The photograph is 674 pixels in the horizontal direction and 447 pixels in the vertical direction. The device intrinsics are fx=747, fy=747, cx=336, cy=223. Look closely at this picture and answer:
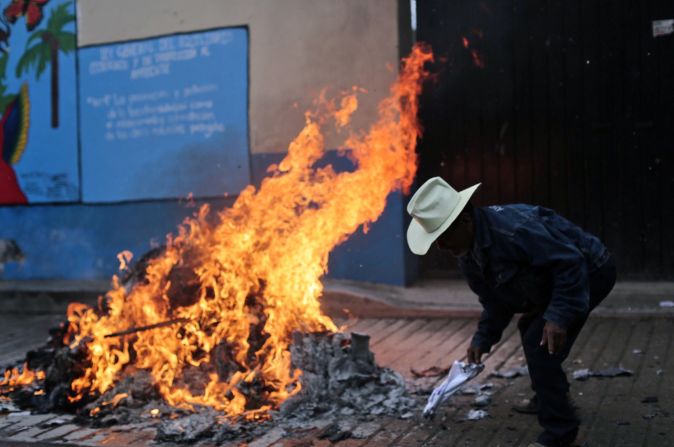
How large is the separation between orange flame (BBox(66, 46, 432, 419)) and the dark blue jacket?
2.05 meters

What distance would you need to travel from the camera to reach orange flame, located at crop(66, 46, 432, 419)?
569 cm

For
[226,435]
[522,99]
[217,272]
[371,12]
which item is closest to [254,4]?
[371,12]

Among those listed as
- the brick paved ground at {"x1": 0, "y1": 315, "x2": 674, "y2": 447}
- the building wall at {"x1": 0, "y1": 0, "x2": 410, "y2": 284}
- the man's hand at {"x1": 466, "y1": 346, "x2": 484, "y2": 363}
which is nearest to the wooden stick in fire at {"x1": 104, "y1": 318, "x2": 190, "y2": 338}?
the brick paved ground at {"x1": 0, "y1": 315, "x2": 674, "y2": 447}

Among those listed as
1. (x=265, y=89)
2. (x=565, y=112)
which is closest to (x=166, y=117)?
(x=265, y=89)

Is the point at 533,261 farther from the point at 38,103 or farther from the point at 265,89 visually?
the point at 38,103

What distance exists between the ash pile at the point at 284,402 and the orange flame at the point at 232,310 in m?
0.12

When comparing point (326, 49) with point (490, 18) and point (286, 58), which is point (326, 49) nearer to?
point (286, 58)

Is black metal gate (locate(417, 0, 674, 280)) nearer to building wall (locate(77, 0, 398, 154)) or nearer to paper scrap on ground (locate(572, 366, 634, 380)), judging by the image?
building wall (locate(77, 0, 398, 154))

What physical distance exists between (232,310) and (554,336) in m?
2.95

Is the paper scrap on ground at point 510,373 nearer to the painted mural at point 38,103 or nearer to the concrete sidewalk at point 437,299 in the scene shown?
the concrete sidewalk at point 437,299

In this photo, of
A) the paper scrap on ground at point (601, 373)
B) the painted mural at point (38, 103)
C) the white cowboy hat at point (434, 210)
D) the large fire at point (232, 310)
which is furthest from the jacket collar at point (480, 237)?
the painted mural at point (38, 103)

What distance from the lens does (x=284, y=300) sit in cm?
607

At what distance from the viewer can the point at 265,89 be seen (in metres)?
9.42

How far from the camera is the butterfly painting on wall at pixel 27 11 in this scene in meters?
10.5
